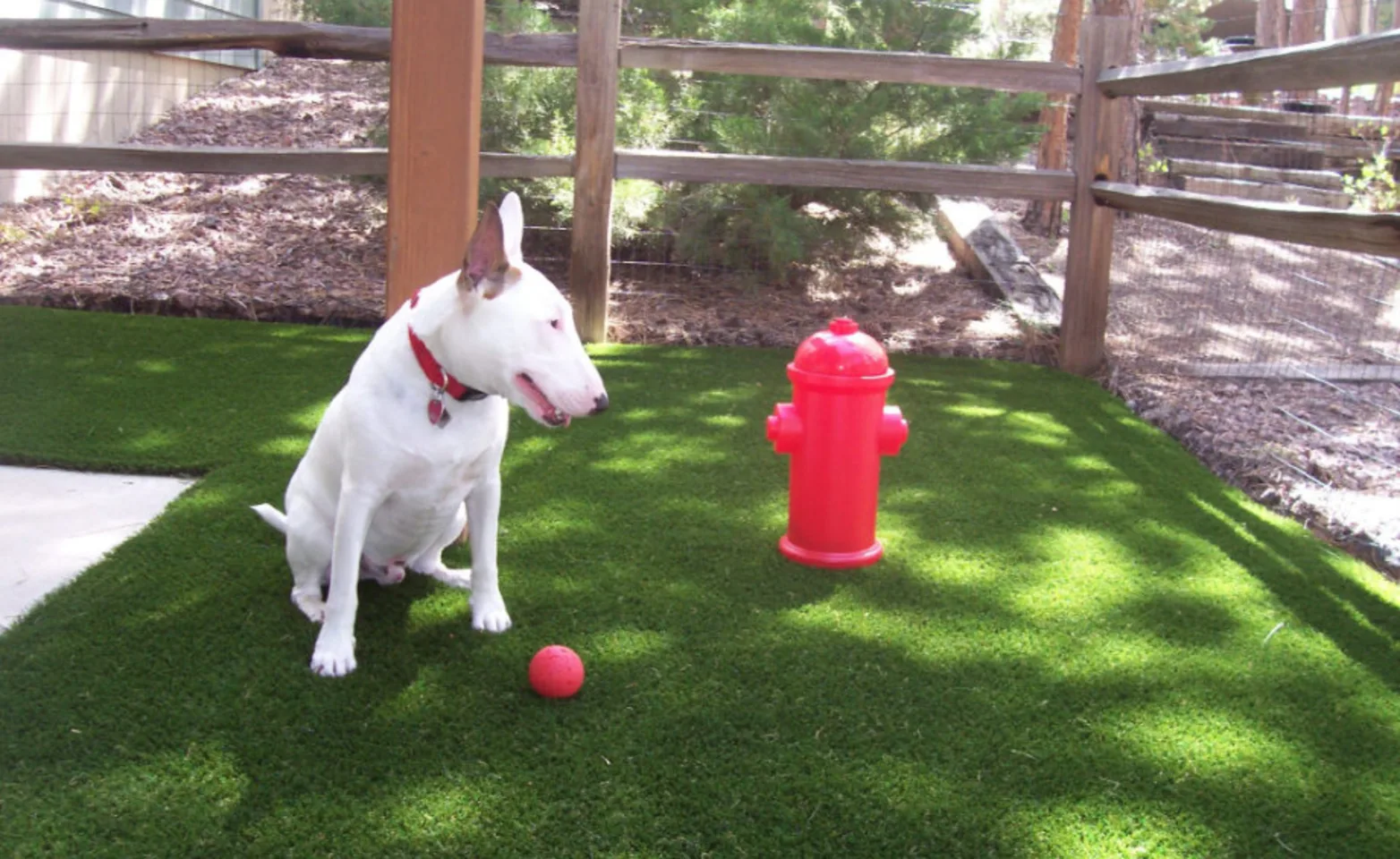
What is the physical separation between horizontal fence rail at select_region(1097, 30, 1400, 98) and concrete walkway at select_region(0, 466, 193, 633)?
12.9ft

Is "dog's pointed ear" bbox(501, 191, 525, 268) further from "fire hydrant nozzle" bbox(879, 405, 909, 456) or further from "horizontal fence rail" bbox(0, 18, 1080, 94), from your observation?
"horizontal fence rail" bbox(0, 18, 1080, 94)

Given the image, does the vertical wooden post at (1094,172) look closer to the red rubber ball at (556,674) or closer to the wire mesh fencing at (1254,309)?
the wire mesh fencing at (1254,309)

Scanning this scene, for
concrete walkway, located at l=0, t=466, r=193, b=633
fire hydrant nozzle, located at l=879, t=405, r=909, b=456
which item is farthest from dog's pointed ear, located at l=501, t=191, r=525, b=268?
concrete walkway, located at l=0, t=466, r=193, b=633

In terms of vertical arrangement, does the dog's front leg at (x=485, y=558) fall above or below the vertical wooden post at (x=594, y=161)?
below

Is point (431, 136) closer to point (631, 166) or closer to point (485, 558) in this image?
point (485, 558)

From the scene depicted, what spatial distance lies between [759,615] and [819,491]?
0.50 metres

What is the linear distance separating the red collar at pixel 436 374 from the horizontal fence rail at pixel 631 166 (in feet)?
10.8

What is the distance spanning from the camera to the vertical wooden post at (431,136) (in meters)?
3.26

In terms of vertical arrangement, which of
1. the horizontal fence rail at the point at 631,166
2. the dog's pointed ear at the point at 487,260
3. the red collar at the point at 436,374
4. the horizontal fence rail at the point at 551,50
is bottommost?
the red collar at the point at 436,374

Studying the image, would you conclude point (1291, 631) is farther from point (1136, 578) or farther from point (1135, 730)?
point (1135, 730)

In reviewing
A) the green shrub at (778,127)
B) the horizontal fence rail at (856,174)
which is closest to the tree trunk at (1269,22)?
the green shrub at (778,127)

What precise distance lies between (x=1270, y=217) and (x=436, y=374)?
10.5ft

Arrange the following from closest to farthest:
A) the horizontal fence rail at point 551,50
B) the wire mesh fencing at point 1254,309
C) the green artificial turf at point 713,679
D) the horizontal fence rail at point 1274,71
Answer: the green artificial turf at point 713,679
the horizontal fence rail at point 1274,71
the wire mesh fencing at point 1254,309
the horizontal fence rail at point 551,50

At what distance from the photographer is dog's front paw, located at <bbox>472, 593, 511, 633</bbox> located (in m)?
2.98
